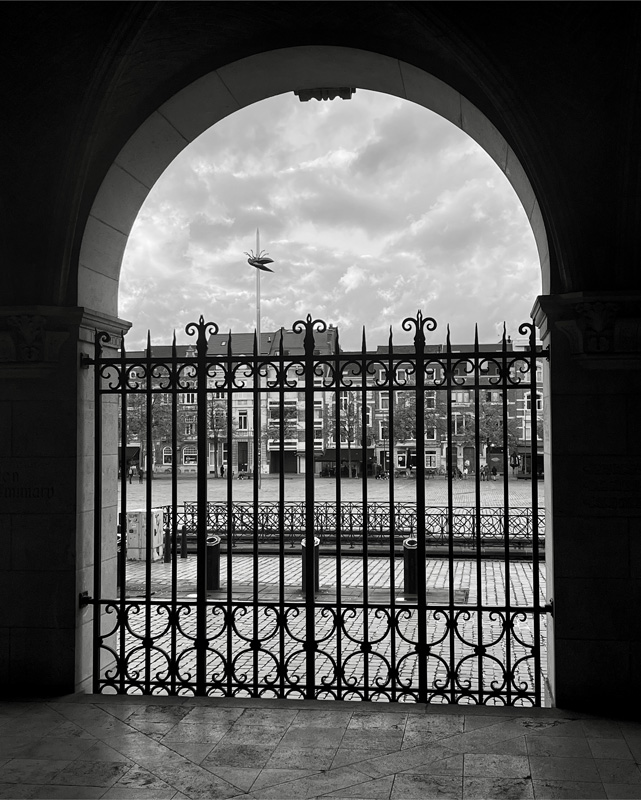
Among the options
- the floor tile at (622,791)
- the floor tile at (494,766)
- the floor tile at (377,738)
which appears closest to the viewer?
the floor tile at (622,791)

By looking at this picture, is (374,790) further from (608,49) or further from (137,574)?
(137,574)

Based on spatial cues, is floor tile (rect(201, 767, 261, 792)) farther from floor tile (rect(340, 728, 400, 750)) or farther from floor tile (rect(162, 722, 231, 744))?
floor tile (rect(340, 728, 400, 750))

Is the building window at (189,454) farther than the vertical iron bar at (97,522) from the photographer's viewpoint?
Yes

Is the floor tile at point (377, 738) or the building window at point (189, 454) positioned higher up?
the building window at point (189, 454)

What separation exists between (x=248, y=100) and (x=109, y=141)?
51.8 inches

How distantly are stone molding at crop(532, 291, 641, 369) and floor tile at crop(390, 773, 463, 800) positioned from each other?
9.98 feet

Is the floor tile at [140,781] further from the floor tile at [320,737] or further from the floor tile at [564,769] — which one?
the floor tile at [564,769]

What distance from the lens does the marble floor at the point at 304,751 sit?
4.11 metres

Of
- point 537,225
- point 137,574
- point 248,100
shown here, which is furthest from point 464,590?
point 248,100

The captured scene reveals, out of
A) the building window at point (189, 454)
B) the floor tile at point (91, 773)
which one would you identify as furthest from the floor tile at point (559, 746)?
the building window at point (189, 454)

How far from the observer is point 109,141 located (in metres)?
6.01

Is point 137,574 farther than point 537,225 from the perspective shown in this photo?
Yes

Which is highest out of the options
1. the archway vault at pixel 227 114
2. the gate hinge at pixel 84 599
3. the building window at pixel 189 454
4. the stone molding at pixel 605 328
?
the archway vault at pixel 227 114

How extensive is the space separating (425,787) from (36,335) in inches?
174
